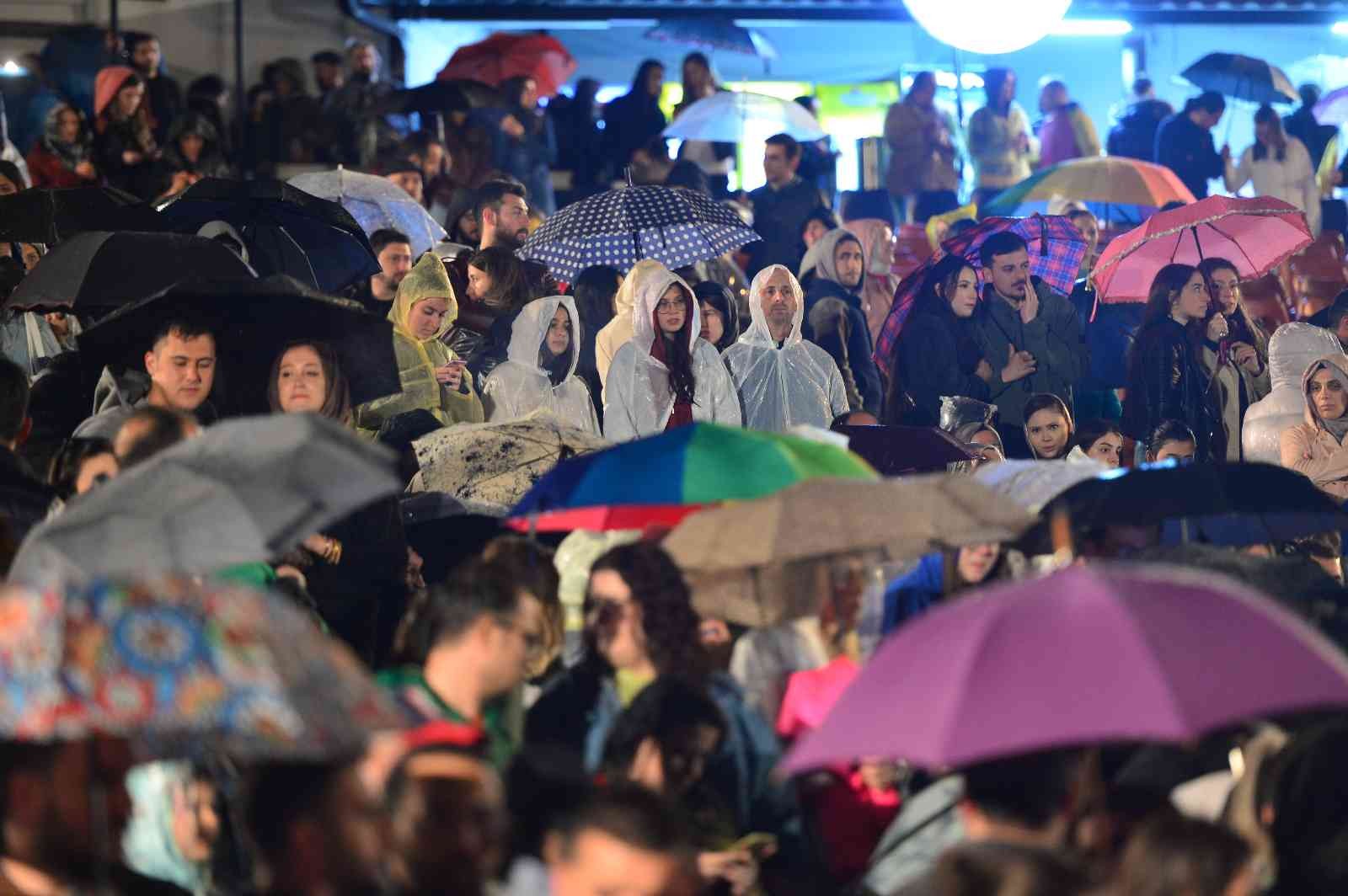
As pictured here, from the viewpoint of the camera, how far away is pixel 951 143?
726 inches

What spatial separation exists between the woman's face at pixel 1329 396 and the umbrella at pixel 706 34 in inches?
362

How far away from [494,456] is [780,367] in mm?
3002

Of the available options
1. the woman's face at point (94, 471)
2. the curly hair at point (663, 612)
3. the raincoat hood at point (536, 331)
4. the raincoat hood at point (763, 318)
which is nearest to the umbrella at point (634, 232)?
the raincoat hood at point (763, 318)

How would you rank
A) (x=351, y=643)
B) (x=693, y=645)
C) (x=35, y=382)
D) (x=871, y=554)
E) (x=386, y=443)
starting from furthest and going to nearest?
(x=386, y=443) → (x=35, y=382) → (x=351, y=643) → (x=871, y=554) → (x=693, y=645)

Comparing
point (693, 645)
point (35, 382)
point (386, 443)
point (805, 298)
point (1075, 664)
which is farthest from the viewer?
point (805, 298)

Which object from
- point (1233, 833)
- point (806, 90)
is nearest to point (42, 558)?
point (1233, 833)

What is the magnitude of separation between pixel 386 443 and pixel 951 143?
988 cm

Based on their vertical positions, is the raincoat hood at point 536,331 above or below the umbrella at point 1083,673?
above

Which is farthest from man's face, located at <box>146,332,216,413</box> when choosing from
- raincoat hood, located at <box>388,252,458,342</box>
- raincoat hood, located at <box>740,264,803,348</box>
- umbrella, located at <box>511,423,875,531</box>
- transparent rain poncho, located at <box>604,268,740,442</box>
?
raincoat hood, located at <box>740,264,803,348</box>

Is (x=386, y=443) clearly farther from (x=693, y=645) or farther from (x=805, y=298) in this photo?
(x=805, y=298)

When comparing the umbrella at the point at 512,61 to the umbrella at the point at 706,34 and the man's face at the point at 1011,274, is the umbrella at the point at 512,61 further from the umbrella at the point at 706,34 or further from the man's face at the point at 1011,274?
the man's face at the point at 1011,274

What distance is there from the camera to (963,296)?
1198 cm

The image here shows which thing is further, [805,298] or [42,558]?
[805,298]

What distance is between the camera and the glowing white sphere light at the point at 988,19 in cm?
1341
